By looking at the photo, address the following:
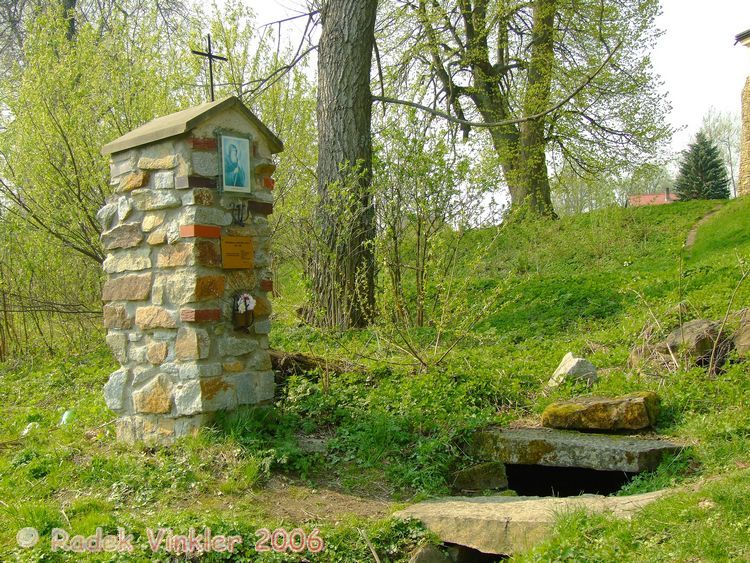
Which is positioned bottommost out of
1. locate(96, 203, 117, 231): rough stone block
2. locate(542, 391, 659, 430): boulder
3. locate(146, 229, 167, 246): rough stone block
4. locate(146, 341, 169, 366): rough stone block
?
locate(542, 391, 659, 430): boulder

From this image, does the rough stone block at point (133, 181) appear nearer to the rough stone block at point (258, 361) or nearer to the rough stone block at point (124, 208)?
the rough stone block at point (124, 208)

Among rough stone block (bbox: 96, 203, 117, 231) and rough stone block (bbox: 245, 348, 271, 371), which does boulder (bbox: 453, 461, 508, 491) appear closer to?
rough stone block (bbox: 245, 348, 271, 371)

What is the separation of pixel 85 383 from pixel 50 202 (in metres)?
2.72

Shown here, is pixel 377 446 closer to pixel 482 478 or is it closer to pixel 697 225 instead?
pixel 482 478

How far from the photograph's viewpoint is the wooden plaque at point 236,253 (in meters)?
4.78

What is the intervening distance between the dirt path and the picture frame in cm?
928

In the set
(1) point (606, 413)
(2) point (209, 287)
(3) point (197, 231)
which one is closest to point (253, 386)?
(2) point (209, 287)

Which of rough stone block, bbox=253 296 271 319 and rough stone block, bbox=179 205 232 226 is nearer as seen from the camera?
rough stone block, bbox=179 205 232 226

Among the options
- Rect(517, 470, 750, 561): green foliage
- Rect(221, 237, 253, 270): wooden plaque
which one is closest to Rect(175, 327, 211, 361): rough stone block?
Rect(221, 237, 253, 270): wooden plaque

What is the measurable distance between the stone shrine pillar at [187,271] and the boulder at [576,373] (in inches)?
92.3

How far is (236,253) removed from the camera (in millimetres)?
4852

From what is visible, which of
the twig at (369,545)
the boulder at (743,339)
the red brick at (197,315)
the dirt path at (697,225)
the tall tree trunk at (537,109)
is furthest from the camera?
the tall tree trunk at (537,109)

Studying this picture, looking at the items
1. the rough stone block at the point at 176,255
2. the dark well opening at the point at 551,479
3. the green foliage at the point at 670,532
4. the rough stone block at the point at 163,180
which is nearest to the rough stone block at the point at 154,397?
the rough stone block at the point at 176,255

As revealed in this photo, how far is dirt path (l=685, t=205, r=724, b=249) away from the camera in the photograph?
40.1 ft
